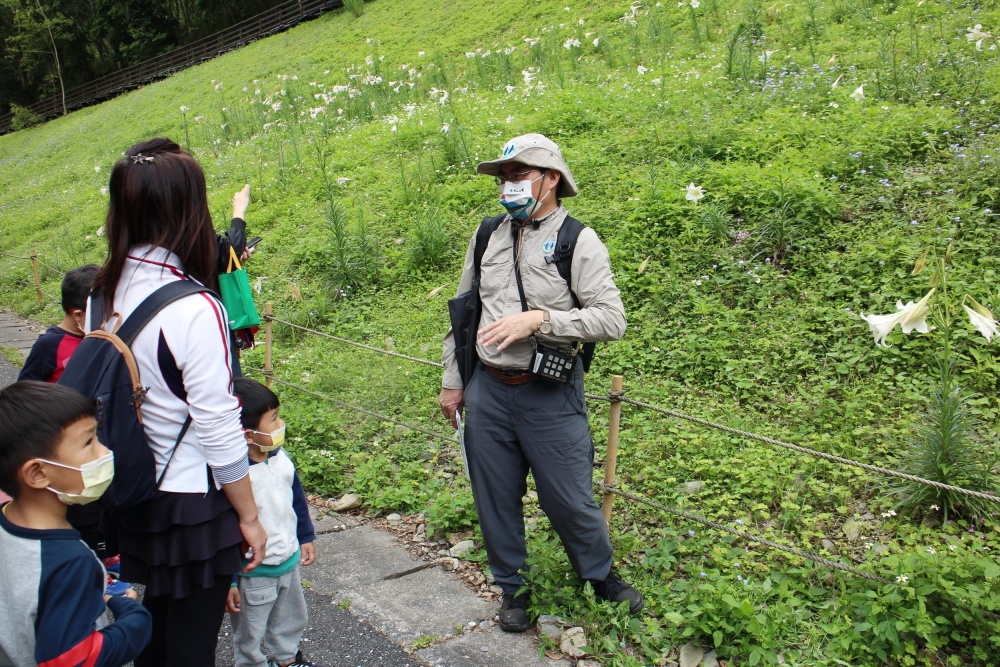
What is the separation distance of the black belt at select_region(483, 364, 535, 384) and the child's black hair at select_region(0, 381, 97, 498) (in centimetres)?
153

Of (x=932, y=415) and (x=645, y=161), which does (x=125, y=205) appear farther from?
(x=645, y=161)

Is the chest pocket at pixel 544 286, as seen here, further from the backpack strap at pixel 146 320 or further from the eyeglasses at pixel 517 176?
the backpack strap at pixel 146 320

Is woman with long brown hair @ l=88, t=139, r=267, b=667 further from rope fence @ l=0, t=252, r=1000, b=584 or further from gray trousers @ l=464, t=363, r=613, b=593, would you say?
rope fence @ l=0, t=252, r=1000, b=584

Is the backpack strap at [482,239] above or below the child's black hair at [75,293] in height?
below

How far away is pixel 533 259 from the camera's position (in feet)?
9.59

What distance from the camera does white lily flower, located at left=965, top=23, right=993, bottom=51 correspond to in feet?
22.3

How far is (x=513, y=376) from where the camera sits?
9.72 ft

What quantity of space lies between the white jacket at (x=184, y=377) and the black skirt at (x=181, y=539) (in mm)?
50

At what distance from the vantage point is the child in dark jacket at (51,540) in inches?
69.6

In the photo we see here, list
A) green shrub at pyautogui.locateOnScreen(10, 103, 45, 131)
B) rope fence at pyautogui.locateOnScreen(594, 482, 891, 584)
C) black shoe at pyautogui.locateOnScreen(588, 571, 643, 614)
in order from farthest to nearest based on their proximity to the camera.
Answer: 1. green shrub at pyautogui.locateOnScreen(10, 103, 45, 131)
2. black shoe at pyautogui.locateOnScreen(588, 571, 643, 614)
3. rope fence at pyautogui.locateOnScreen(594, 482, 891, 584)

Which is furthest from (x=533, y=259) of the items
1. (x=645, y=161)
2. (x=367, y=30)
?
(x=367, y=30)

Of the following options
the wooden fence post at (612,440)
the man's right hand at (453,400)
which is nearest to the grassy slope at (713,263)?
the wooden fence post at (612,440)

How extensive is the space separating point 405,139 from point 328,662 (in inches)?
312

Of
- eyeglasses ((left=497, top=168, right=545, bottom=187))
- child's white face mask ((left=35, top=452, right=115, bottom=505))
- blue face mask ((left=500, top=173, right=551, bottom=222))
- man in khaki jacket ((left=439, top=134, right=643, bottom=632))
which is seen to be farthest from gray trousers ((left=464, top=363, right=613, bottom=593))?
child's white face mask ((left=35, top=452, right=115, bottom=505))
